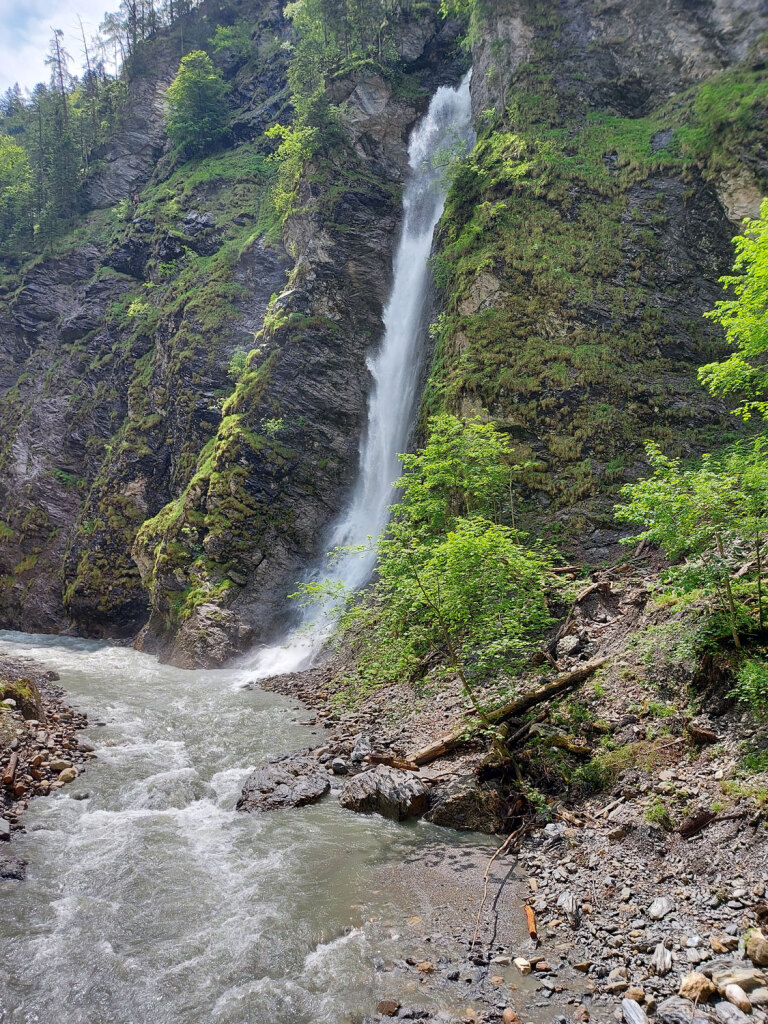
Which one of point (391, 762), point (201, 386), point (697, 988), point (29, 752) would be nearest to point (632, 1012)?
point (697, 988)

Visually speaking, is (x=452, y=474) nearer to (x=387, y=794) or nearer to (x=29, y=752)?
(x=387, y=794)

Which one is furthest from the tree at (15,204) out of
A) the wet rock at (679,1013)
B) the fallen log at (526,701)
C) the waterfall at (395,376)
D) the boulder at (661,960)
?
the wet rock at (679,1013)

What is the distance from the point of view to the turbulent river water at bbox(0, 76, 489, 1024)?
438 centimetres

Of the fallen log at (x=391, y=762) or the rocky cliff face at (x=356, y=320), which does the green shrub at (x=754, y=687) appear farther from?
the rocky cliff face at (x=356, y=320)

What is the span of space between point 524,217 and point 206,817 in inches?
816

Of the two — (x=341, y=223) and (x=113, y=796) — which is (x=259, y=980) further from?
(x=341, y=223)

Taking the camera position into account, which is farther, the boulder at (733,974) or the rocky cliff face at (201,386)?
the rocky cliff face at (201,386)

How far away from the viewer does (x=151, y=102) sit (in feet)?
168

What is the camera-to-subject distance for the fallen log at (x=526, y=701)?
7984mm

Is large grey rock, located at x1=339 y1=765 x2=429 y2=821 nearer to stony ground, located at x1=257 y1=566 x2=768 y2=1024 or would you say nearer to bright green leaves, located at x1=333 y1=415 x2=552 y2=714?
stony ground, located at x1=257 y1=566 x2=768 y2=1024

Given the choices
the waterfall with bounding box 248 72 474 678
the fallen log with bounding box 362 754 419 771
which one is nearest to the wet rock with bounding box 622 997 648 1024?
the fallen log with bounding box 362 754 419 771

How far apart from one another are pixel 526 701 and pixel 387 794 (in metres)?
2.40

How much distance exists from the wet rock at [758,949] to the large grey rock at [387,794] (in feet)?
14.2

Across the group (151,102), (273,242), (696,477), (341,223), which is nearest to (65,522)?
(273,242)
